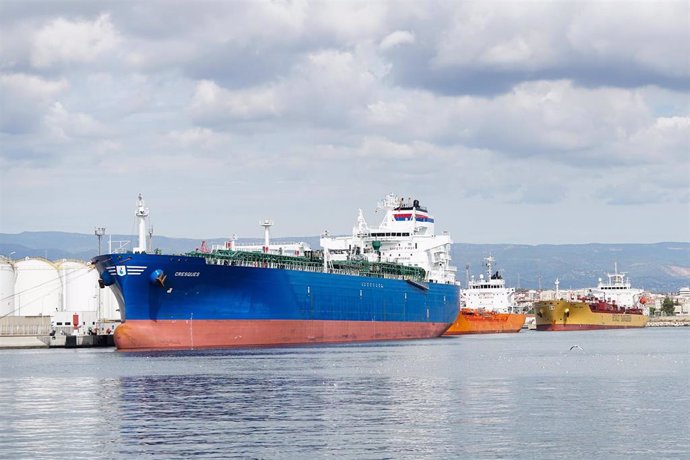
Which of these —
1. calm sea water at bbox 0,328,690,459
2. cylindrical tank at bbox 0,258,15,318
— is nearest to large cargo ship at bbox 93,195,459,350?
calm sea water at bbox 0,328,690,459

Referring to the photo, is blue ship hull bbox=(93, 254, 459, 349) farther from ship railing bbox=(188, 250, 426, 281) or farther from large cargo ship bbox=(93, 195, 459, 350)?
ship railing bbox=(188, 250, 426, 281)

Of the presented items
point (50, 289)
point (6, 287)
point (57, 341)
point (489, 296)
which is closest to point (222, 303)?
point (57, 341)

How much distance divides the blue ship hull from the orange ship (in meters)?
40.1

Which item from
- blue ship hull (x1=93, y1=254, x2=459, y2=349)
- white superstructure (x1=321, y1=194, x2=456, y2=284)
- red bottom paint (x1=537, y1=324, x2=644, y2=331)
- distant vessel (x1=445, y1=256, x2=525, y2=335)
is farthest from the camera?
red bottom paint (x1=537, y1=324, x2=644, y2=331)

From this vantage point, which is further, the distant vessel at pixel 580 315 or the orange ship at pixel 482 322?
the distant vessel at pixel 580 315

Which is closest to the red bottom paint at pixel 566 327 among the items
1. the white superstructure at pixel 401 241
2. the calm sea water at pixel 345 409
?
the white superstructure at pixel 401 241

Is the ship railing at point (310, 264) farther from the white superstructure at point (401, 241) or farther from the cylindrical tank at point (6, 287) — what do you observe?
the cylindrical tank at point (6, 287)

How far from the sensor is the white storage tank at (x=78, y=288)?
4252 inches

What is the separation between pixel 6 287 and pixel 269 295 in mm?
41866

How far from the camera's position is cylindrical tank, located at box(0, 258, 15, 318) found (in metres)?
104

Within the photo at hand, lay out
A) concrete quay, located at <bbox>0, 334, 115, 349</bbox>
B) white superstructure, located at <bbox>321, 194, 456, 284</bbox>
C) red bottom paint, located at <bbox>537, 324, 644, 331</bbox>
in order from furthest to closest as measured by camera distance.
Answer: red bottom paint, located at <bbox>537, 324, 644, 331</bbox> → white superstructure, located at <bbox>321, 194, 456, 284</bbox> → concrete quay, located at <bbox>0, 334, 115, 349</bbox>

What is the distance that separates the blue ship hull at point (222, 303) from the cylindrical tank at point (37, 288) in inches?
1440

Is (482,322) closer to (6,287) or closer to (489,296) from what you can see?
(489,296)

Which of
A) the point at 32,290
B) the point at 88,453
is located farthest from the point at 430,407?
the point at 32,290
